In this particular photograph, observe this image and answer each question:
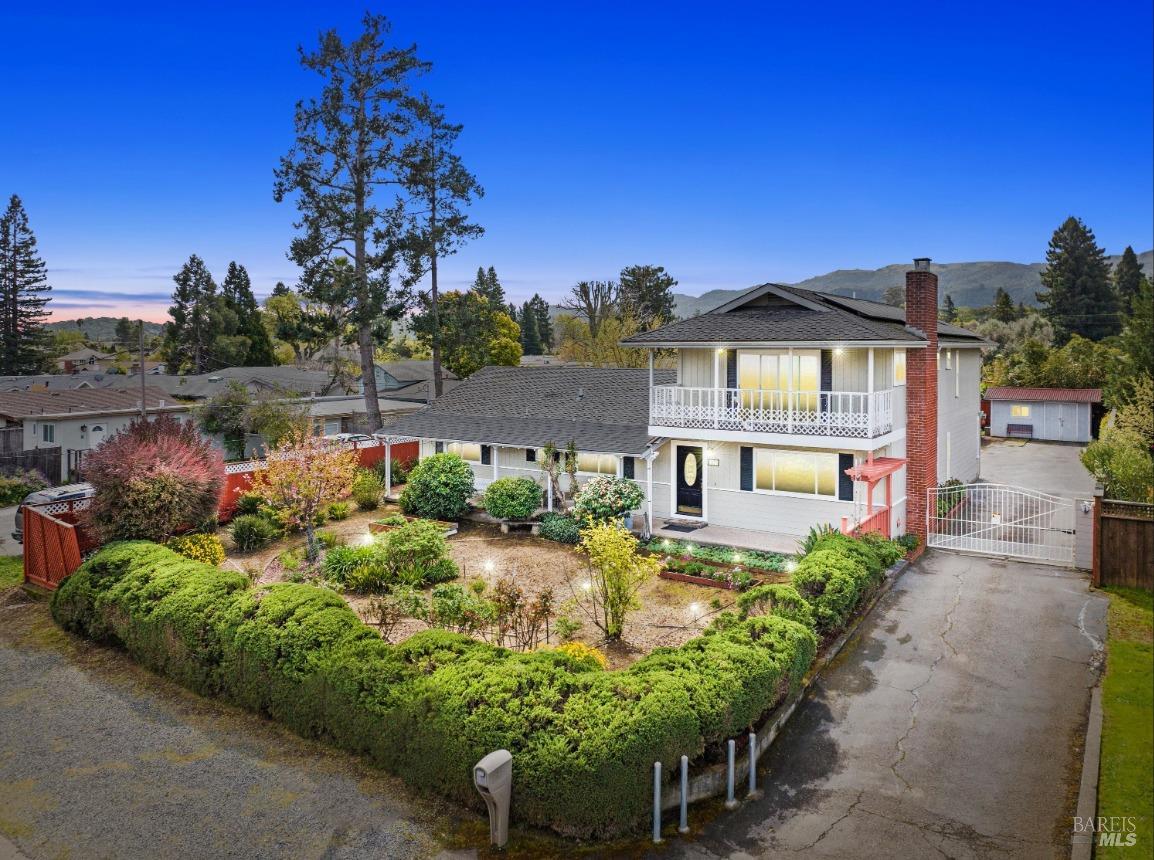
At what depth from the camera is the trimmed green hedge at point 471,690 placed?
24.8ft

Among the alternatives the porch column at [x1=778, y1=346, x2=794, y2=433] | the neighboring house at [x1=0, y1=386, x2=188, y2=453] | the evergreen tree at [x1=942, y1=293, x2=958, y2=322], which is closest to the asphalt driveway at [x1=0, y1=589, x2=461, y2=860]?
the porch column at [x1=778, y1=346, x2=794, y2=433]

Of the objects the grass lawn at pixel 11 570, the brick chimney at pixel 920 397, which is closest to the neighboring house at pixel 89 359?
the grass lawn at pixel 11 570

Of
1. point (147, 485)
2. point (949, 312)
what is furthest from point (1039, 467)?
point (949, 312)

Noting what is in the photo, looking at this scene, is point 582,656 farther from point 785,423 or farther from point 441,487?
point 441,487

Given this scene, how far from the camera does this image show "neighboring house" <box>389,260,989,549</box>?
18688 mm

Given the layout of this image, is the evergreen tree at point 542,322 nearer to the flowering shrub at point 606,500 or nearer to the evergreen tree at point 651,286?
the evergreen tree at point 651,286

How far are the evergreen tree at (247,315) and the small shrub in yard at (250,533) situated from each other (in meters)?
63.7

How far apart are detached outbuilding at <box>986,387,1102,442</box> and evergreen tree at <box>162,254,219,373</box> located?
74.2 m

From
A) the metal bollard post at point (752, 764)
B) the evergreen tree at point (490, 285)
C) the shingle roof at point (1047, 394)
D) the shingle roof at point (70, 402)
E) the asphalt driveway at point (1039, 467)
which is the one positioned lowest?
the metal bollard post at point (752, 764)

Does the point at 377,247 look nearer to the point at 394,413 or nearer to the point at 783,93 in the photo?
the point at 394,413

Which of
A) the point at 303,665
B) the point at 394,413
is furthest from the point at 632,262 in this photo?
the point at 303,665

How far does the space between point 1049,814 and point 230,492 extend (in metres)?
23.5

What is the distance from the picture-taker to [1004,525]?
1934cm

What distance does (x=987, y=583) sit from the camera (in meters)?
15.8
